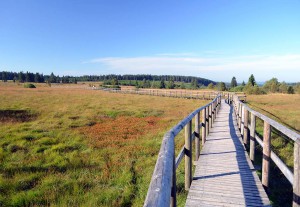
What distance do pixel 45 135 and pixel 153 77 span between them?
187583mm

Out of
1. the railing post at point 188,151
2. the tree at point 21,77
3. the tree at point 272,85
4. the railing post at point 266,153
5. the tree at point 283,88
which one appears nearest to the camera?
the railing post at point 266,153

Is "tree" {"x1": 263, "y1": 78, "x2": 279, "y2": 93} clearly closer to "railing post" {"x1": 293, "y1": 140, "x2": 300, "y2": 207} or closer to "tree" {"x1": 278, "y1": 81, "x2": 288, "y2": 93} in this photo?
"tree" {"x1": 278, "y1": 81, "x2": 288, "y2": 93}

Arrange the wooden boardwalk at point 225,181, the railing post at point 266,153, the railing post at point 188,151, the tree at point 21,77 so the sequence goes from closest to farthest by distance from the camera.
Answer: the wooden boardwalk at point 225,181 < the railing post at point 266,153 < the railing post at point 188,151 < the tree at point 21,77

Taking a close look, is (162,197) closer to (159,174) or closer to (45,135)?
(159,174)

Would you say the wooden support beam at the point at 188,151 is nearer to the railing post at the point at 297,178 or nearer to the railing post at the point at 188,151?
the railing post at the point at 188,151

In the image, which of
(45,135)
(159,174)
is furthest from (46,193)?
(45,135)

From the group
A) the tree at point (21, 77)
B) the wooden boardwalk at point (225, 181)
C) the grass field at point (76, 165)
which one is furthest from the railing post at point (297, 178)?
the tree at point (21, 77)

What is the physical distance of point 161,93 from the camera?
147ft

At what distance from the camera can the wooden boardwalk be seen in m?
3.73

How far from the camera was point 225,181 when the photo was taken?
4.49 m

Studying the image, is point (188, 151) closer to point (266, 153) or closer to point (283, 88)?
point (266, 153)

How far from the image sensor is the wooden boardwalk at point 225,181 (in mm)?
3731

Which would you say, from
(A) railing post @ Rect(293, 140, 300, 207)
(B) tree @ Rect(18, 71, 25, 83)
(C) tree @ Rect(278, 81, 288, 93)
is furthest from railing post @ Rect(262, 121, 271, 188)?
(B) tree @ Rect(18, 71, 25, 83)

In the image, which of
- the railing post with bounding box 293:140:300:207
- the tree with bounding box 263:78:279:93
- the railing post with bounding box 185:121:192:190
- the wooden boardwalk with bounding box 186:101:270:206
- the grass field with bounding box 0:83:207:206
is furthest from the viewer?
the tree with bounding box 263:78:279:93
